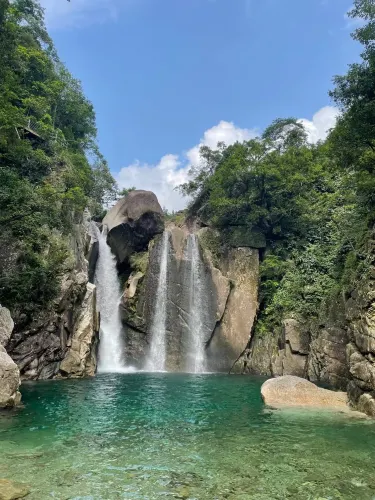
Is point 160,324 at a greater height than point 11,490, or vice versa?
point 160,324

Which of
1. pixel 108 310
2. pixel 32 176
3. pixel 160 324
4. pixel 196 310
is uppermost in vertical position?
pixel 32 176

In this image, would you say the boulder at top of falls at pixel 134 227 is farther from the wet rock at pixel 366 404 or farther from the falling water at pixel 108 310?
the wet rock at pixel 366 404

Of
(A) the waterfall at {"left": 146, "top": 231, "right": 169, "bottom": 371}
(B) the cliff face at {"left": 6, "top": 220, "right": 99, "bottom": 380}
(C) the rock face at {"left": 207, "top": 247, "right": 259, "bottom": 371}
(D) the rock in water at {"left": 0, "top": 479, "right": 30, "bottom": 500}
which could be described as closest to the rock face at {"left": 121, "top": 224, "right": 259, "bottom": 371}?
(C) the rock face at {"left": 207, "top": 247, "right": 259, "bottom": 371}

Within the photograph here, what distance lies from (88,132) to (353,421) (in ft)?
109

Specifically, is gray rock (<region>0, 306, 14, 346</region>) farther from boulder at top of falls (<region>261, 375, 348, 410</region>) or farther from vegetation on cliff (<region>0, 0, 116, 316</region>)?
boulder at top of falls (<region>261, 375, 348, 410</region>)

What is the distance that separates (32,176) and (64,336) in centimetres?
989

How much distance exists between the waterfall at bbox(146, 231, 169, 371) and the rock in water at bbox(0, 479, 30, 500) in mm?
19484

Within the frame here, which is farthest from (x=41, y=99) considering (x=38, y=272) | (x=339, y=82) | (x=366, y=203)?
(x=366, y=203)

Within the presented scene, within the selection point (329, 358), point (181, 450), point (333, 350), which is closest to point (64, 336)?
point (181, 450)

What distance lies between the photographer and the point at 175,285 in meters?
27.1

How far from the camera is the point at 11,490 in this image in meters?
5.66

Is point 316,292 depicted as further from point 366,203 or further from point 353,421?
point 353,421

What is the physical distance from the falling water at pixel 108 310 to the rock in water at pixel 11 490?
57.9ft

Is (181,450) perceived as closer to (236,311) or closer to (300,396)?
(300,396)
